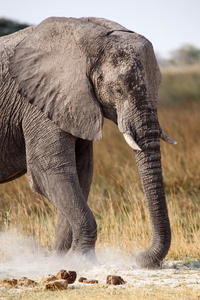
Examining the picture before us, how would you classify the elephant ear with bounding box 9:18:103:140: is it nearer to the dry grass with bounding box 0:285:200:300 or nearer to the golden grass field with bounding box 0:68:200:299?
the golden grass field with bounding box 0:68:200:299

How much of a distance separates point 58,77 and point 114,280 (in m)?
1.86

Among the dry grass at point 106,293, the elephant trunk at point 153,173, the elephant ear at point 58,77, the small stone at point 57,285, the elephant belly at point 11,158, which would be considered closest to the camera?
the dry grass at point 106,293

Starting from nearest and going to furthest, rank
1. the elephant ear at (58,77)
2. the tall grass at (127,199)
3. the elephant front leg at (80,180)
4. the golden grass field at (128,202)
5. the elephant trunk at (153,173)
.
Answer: the elephant trunk at (153,173) < the elephant ear at (58,77) < the elephant front leg at (80,180) < the golden grass field at (128,202) < the tall grass at (127,199)

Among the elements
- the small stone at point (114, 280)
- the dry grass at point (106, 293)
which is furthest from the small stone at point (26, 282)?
the small stone at point (114, 280)

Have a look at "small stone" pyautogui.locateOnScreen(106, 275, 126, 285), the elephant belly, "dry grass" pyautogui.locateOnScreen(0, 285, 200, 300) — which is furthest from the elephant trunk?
the elephant belly

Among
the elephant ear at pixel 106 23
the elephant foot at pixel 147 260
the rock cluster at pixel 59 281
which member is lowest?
the rock cluster at pixel 59 281

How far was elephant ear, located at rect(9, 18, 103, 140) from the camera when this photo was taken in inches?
198

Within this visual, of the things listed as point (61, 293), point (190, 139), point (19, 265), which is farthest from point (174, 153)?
point (61, 293)

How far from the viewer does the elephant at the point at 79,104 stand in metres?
4.91

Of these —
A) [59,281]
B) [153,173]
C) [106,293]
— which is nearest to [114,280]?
[106,293]

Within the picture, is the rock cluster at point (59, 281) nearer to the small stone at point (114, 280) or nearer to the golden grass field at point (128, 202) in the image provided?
the small stone at point (114, 280)

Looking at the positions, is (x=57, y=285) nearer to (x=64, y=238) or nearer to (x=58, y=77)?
(x=64, y=238)

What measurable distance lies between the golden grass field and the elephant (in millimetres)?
930

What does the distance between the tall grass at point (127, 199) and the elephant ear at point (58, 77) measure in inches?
55.2
